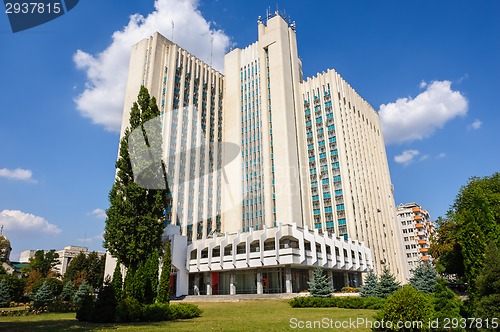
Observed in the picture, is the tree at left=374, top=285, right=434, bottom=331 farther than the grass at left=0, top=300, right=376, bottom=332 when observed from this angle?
No

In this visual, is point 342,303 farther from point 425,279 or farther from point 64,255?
point 64,255

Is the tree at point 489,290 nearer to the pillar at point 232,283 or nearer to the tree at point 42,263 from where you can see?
the pillar at point 232,283

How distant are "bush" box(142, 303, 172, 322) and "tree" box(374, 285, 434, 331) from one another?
1213 centimetres

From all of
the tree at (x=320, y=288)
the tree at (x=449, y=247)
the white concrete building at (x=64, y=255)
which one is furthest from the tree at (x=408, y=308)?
the white concrete building at (x=64, y=255)

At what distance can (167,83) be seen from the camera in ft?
226

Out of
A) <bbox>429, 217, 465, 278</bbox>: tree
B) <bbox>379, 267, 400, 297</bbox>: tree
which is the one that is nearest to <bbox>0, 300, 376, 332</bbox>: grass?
<bbox>379, 267, 400, 297</bbox>: tree

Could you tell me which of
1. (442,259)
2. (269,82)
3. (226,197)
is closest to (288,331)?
(442,259)

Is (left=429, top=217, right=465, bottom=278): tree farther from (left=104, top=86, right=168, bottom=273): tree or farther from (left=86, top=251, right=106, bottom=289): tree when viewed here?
(left=86, top=251, right=106, bottom=289): tree

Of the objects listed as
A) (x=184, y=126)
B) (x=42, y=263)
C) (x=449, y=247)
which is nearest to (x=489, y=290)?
(x=449, y=247)

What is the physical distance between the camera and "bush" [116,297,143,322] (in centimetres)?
1766

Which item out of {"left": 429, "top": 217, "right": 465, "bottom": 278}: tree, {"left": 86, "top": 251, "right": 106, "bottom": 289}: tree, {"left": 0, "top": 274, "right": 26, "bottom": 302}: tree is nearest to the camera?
{"left": 429, "top": 217, "right": 465, "bottom": 278}: tree

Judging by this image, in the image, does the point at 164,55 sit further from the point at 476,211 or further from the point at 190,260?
the point at 476,211

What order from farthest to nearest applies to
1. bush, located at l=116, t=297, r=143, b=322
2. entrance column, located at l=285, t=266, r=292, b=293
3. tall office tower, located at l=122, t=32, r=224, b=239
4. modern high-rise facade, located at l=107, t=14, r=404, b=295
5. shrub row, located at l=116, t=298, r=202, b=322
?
tall office tower, located at l=122, t=32, r=224, b=239 < modern high-rise facade, located at l=107, t=14, r=404, b=295 < entrance column, located at l=285, t=266, r=292, b=293 < shrub row, located at l=116, t=298, r=202, b=322 < bush, located at l=116, t=297, r=143, b=322

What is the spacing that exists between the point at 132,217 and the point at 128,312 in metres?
9.98
